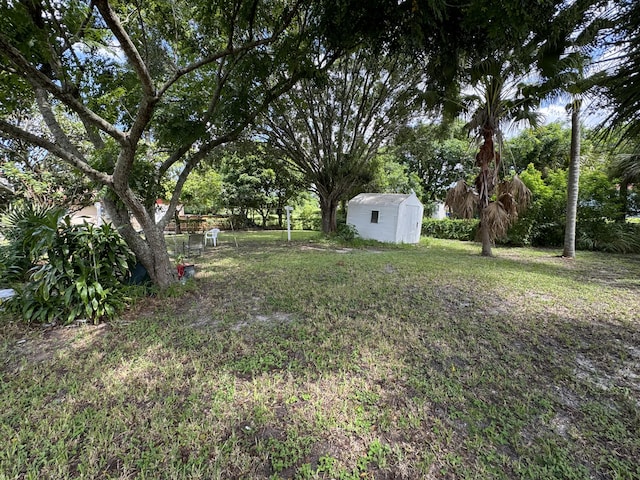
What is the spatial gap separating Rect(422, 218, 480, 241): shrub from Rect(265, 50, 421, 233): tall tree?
592cm

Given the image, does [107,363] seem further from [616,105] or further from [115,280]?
[616,105]

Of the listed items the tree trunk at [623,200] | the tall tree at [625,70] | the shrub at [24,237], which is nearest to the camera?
the tall tree at [625,70]

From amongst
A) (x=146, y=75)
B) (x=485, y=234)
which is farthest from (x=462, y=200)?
(x=146, y=75)

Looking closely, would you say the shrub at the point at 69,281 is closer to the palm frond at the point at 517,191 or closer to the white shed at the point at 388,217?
the palm frond at the point at 517,191

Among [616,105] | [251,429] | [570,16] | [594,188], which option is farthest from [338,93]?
[251,429]

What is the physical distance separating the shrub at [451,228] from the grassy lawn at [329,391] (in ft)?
35.0

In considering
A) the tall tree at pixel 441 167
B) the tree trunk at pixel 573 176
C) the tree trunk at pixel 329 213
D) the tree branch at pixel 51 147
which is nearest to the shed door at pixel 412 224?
the tree trunk at pixel 329 213

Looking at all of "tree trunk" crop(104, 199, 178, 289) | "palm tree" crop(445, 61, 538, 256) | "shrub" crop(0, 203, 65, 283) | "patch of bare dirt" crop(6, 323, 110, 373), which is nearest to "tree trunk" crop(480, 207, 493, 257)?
"palm tree" crop(445, 61, 538, 256)

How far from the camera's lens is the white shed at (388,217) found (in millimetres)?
11125

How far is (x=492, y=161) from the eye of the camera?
24.9ft

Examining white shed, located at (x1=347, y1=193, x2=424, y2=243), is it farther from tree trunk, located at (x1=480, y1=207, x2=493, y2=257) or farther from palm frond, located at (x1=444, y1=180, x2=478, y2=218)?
tree trunk, located at (x1=480, y1=207, x2=493, y2=257)

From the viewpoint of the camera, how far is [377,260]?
23.9 feet

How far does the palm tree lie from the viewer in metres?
6.89

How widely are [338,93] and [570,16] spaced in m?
8.08
